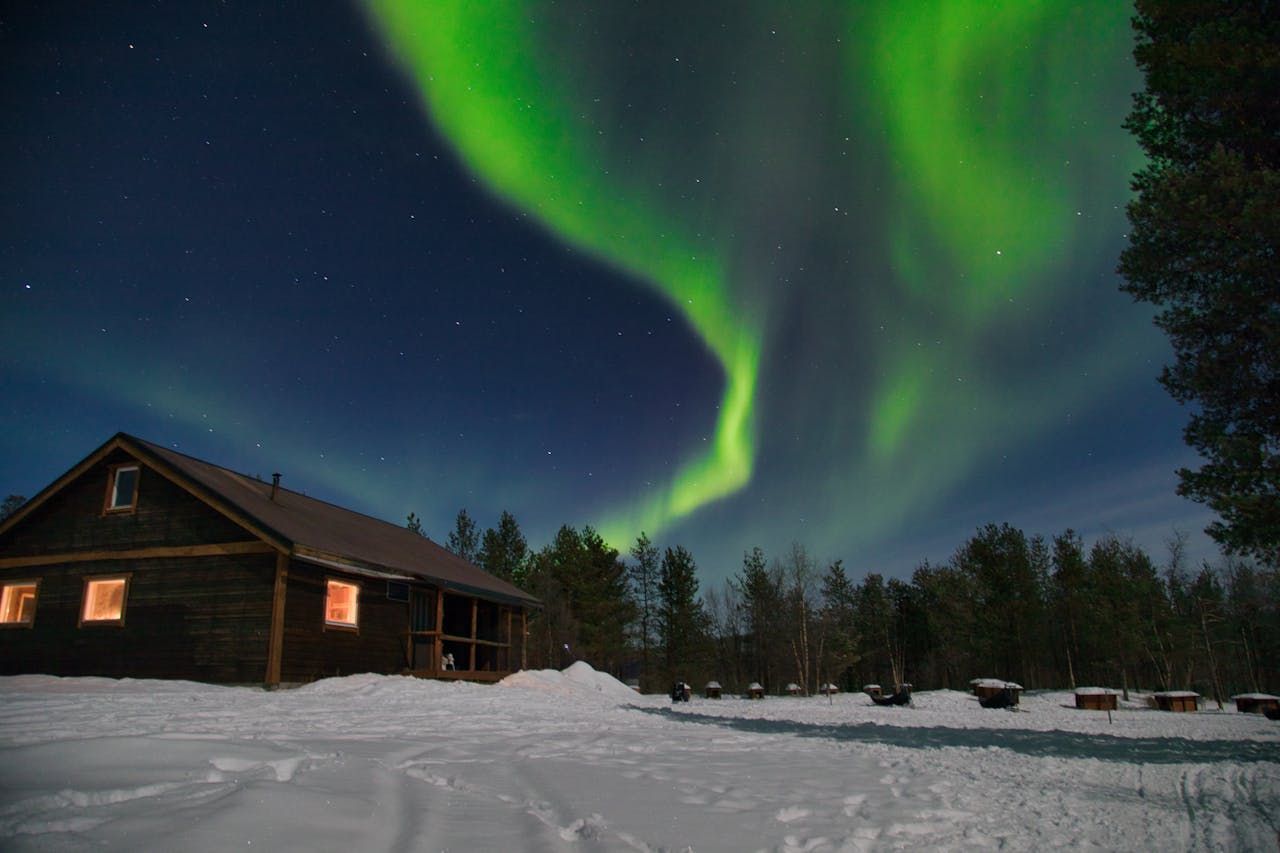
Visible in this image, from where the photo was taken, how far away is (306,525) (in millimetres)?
19562

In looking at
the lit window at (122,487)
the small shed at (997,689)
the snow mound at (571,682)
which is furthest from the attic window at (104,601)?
the small shed at (997,689)

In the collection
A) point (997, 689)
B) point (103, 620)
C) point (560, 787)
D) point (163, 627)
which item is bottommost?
point (997, 689)

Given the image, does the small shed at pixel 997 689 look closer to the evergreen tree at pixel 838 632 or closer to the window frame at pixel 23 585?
the evergreen tree at pixel 838 632

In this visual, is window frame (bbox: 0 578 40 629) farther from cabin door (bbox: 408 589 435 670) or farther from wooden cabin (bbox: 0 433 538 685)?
cabin door (bbox: 408 589 435 670)

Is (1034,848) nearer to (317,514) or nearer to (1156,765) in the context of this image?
(1156,765)

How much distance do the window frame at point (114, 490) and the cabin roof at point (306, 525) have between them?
517 mm

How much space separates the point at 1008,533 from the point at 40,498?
158 feet

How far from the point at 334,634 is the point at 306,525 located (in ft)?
10.4

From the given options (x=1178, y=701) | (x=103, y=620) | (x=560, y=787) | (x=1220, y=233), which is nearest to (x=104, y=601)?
(x=103, y=620)

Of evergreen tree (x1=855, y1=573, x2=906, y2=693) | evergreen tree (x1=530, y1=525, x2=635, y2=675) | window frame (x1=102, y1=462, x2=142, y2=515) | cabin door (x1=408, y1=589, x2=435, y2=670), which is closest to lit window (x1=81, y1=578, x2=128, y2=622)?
window frame (x1=102, y1=462, x2=142, y2=515)

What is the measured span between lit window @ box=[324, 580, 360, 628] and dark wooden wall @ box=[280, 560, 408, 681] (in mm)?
193

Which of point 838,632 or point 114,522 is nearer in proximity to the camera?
point 114,522

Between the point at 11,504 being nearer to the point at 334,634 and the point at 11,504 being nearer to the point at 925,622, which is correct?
the point at 334,634

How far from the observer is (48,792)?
10.2 feet
